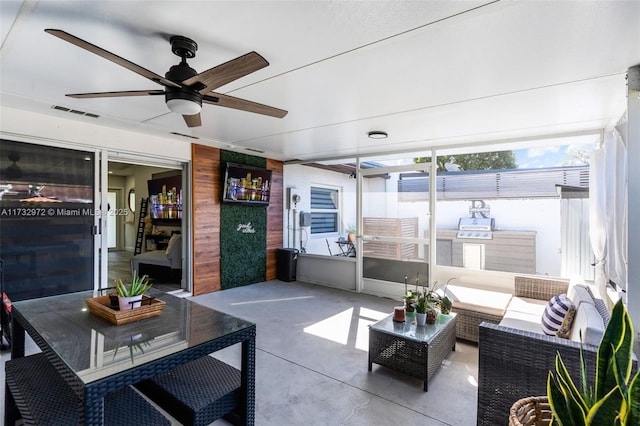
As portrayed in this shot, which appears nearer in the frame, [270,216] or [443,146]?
[443,146]

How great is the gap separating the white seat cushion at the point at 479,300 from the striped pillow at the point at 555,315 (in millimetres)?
577

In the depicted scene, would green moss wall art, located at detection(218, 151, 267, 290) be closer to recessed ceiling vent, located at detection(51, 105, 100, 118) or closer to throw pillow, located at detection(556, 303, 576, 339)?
recessed ceiling vent, located at detection(51, 105, 100, 118)

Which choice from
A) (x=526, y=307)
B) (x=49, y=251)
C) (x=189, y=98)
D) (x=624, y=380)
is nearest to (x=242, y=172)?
(x=49, y=251)

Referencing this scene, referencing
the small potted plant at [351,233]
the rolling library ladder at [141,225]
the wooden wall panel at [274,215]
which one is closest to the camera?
the small potted plant at [351,233]

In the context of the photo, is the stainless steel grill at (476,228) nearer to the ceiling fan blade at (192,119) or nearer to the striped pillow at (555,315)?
the striped pillow at (555,315)

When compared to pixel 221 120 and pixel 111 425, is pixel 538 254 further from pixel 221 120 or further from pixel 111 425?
pixel 111 425

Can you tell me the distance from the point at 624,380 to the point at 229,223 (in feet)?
17.7

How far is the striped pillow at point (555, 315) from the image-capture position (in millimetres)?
2602

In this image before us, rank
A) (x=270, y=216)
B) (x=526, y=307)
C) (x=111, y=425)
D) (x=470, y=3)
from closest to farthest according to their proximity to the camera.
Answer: (x=111, y=425) → (x=470, y=3) → (x=526, y=307) → (x=270, y=216)

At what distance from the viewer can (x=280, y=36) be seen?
2020 mm

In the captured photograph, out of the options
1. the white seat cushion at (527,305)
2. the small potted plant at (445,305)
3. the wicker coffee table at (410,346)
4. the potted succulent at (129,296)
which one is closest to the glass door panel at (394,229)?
the white seat cushion at (527,305)

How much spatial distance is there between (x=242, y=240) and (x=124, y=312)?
4.34 metres

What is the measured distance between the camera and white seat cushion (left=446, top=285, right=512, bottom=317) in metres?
3.39

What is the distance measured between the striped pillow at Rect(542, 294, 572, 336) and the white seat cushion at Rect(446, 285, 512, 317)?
22.7 inches
